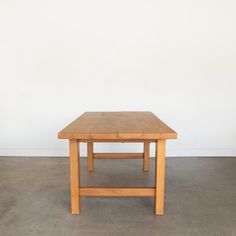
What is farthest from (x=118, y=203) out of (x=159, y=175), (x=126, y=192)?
(x=159, y=175)

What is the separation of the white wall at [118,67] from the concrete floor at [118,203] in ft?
1.74

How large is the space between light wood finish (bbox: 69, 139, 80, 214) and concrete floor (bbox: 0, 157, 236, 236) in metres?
0.08

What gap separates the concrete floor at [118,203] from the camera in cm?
164

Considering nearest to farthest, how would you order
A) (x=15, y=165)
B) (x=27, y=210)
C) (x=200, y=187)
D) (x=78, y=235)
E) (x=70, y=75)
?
(x=78, y=235)
(x=27, y=210)
(x=200, y=187)
(x=15, y=165)
(x=70, y=75)

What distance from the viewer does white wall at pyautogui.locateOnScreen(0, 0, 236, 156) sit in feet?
10.1

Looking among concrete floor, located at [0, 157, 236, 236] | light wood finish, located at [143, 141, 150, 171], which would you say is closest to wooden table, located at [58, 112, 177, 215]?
concrete floor, located at [0, 157, 236, 236]

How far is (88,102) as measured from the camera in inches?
128

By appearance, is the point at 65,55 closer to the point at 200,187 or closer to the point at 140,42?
the point at 140,42

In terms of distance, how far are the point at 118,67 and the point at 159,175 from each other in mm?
1836

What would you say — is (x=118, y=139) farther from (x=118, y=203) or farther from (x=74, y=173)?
(x=118, y=203)

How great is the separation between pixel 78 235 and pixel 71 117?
1943 mm

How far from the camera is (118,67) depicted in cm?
319

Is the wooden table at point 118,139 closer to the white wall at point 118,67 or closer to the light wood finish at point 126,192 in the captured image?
the light wood finish at point 126,192

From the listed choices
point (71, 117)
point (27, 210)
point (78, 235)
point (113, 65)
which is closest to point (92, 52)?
point (113, 65)
